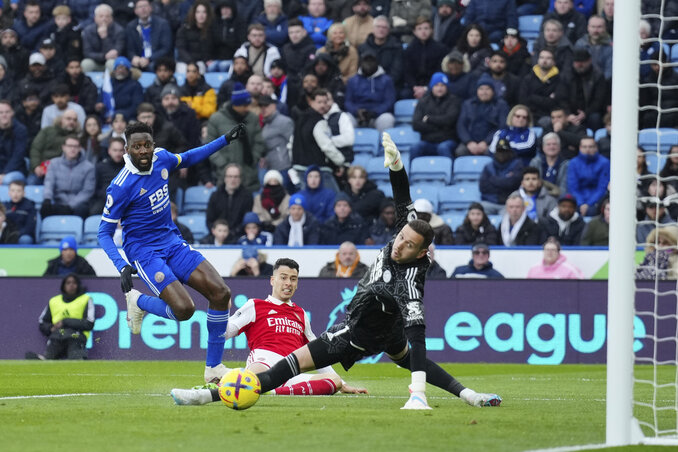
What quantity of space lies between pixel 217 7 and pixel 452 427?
16.4m

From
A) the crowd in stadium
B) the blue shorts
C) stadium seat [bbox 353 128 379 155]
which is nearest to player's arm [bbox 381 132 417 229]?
the blue shorts

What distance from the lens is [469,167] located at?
19.9m

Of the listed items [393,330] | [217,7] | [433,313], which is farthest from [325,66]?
[393,330]

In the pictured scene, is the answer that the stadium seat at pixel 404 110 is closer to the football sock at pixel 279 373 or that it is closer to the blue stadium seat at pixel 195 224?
the blue stadium seat at pixel 195 224

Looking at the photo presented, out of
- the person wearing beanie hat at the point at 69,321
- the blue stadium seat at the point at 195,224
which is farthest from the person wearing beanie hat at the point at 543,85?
the person wearing beanie hat at the point at 69,321

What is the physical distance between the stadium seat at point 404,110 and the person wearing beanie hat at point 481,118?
146cm

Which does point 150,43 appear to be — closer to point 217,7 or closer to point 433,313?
point 217,7

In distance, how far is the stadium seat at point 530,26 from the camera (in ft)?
72.4

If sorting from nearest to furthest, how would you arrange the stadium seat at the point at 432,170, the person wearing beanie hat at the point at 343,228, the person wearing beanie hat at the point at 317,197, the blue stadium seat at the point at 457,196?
the person wearing beanie hat at the point at 343,228, the person wearing beanie hat at the point at 317,197, the blue stadium seat at the point at 457,196, the stadium seat at the point at 432,170

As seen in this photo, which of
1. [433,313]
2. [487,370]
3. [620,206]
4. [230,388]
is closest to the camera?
[620,206]

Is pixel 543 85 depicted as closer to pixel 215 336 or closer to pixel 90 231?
pixel 90 231

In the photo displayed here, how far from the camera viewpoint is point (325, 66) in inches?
829

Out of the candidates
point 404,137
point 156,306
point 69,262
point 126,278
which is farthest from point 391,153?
point 404,137

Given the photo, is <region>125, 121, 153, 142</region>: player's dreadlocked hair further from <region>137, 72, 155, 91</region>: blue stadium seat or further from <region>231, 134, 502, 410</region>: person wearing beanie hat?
<region>137, 72, 155, 91</region>: blue stadium seat
